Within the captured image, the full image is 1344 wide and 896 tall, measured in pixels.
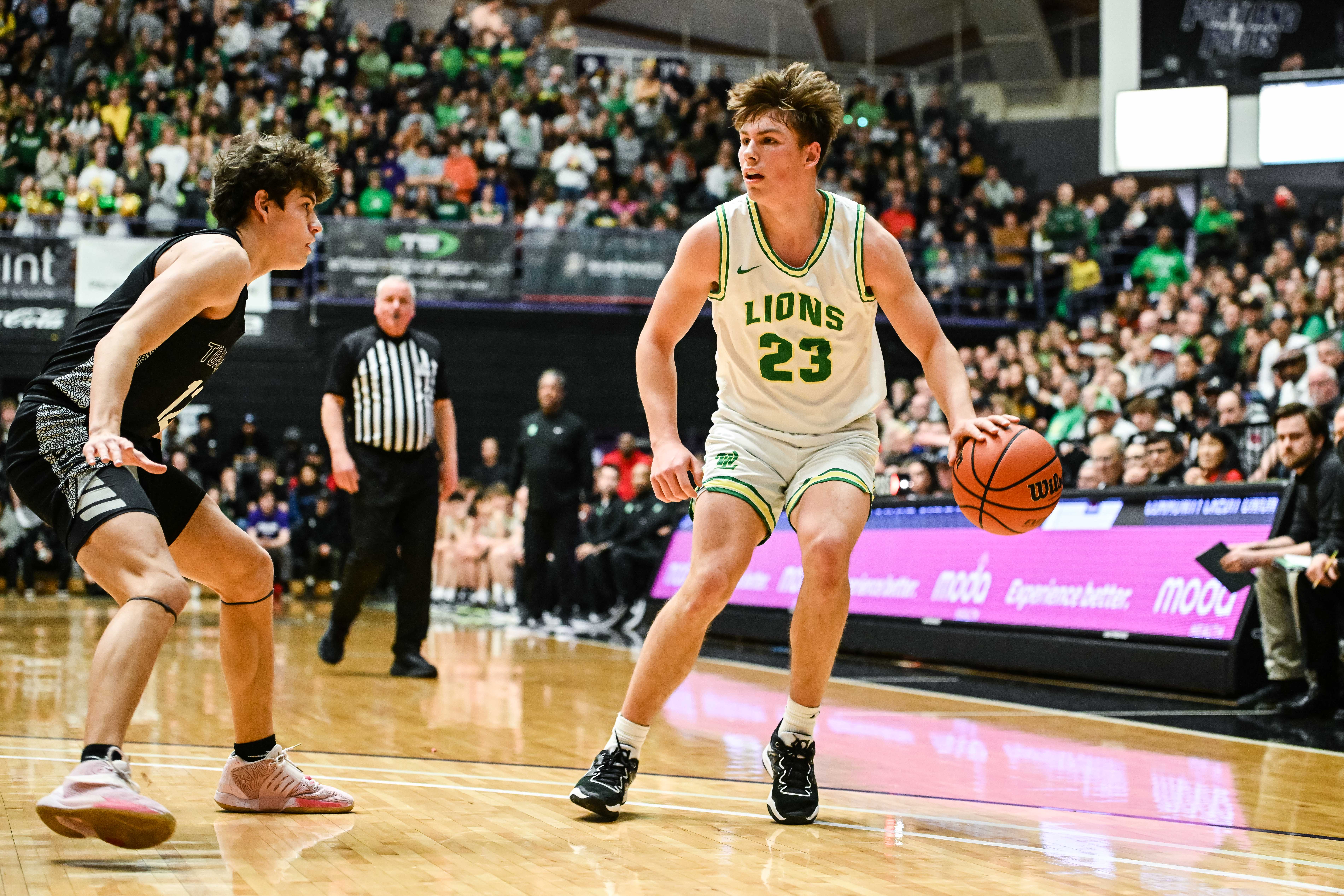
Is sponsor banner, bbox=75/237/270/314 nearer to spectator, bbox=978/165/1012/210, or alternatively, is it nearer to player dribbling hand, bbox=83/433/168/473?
spectator, bbox=978/165/1012/210

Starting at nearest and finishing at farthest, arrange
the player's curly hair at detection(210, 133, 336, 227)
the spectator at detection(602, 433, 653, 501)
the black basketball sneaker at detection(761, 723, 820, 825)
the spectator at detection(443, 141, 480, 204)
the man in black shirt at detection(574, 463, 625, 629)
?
1. the player's curly hair at detection(210, 133, 336, 227)
2. the black basketball sneaker at detection(761, 723, 820, 825)
3. the man in black shirt at detection(574, 463, 625, 629)
4. the spectator at detection(602, 433, 653, 501)
5. the spectator at detection(443, 141, 480, 204)

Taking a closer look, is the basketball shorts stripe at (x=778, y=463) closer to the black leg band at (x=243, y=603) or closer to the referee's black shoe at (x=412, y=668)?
the black leg band at (x=243, y=603)

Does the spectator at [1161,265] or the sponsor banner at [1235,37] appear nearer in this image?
the spectator at [1161,265]

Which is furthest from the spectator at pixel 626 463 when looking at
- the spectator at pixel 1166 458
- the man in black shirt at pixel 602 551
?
the spectator at pixel 1166 458

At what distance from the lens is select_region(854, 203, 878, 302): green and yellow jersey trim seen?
3900mm

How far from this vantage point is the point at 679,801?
4.02 m

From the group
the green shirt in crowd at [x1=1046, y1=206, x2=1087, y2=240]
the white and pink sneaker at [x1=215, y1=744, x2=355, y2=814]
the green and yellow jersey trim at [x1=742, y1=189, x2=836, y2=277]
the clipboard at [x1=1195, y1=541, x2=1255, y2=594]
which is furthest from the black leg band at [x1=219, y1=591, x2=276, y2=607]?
the green shirt in crowd at [x1=1046, y1=206, x2=1087, y2=240]

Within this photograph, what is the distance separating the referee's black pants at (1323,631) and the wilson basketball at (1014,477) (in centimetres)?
321

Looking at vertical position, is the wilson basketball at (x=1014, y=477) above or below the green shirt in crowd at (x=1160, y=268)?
below

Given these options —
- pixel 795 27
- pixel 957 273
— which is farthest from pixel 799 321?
pixel 795 27

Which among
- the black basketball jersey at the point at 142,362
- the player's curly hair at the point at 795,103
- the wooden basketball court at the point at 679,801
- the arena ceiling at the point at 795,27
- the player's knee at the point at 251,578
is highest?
the arena ceiling at the point at 795,27

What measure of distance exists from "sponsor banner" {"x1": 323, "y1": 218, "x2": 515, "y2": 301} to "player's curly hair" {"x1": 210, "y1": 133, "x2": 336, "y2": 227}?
515 inches

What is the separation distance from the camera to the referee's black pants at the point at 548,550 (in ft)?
36.1

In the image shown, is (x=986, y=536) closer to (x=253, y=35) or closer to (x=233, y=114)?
(x=233, y=114)
